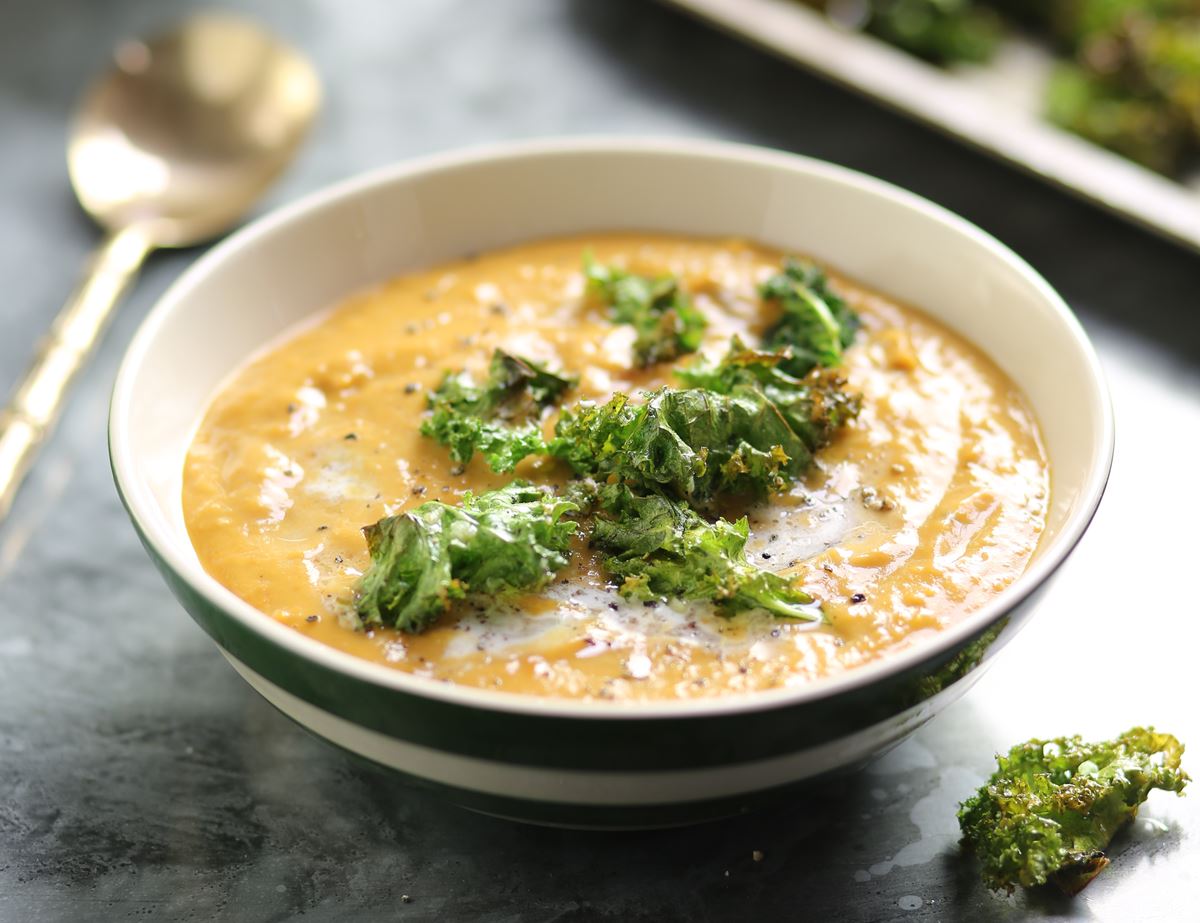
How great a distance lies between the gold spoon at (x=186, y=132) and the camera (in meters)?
5.12

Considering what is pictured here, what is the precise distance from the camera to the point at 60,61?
20.0ft

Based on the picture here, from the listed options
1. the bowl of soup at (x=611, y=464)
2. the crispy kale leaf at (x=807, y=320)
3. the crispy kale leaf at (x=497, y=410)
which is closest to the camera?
the bowl of soup at (x=611, y=464)

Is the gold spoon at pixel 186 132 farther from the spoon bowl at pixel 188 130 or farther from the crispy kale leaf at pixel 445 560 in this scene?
the crispy kale leaf at pixel 445 560

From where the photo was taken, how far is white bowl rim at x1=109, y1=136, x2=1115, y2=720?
2449 millimetres

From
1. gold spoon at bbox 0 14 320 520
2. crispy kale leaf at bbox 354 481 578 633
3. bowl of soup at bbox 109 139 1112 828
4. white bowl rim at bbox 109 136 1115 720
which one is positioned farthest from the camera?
gold spoon at bbox 0 14 320 520

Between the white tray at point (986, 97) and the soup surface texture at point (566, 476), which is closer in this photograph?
the soup surface texture at point (566, 476)

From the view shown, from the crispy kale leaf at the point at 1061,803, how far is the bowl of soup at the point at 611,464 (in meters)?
0.28

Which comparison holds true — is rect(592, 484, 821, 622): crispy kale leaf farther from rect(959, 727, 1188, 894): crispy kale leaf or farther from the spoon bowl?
the spoon bowl

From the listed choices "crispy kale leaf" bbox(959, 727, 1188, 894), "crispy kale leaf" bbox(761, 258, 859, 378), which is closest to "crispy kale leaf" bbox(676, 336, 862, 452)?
"crispy kale leaf" bbox(761, 258, 859, 378)

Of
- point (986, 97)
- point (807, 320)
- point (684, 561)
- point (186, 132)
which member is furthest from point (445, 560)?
point (986, 97)

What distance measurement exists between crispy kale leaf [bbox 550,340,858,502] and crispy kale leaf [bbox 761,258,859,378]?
0.98 feet

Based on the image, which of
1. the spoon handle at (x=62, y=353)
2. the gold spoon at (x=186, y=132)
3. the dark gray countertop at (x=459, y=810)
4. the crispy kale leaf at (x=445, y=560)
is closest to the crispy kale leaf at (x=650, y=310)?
the crispy kale leaf at (x=445, y=560)

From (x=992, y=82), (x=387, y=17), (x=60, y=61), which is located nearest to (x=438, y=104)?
(x=387, y=17)

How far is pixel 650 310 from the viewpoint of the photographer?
12.5ft
